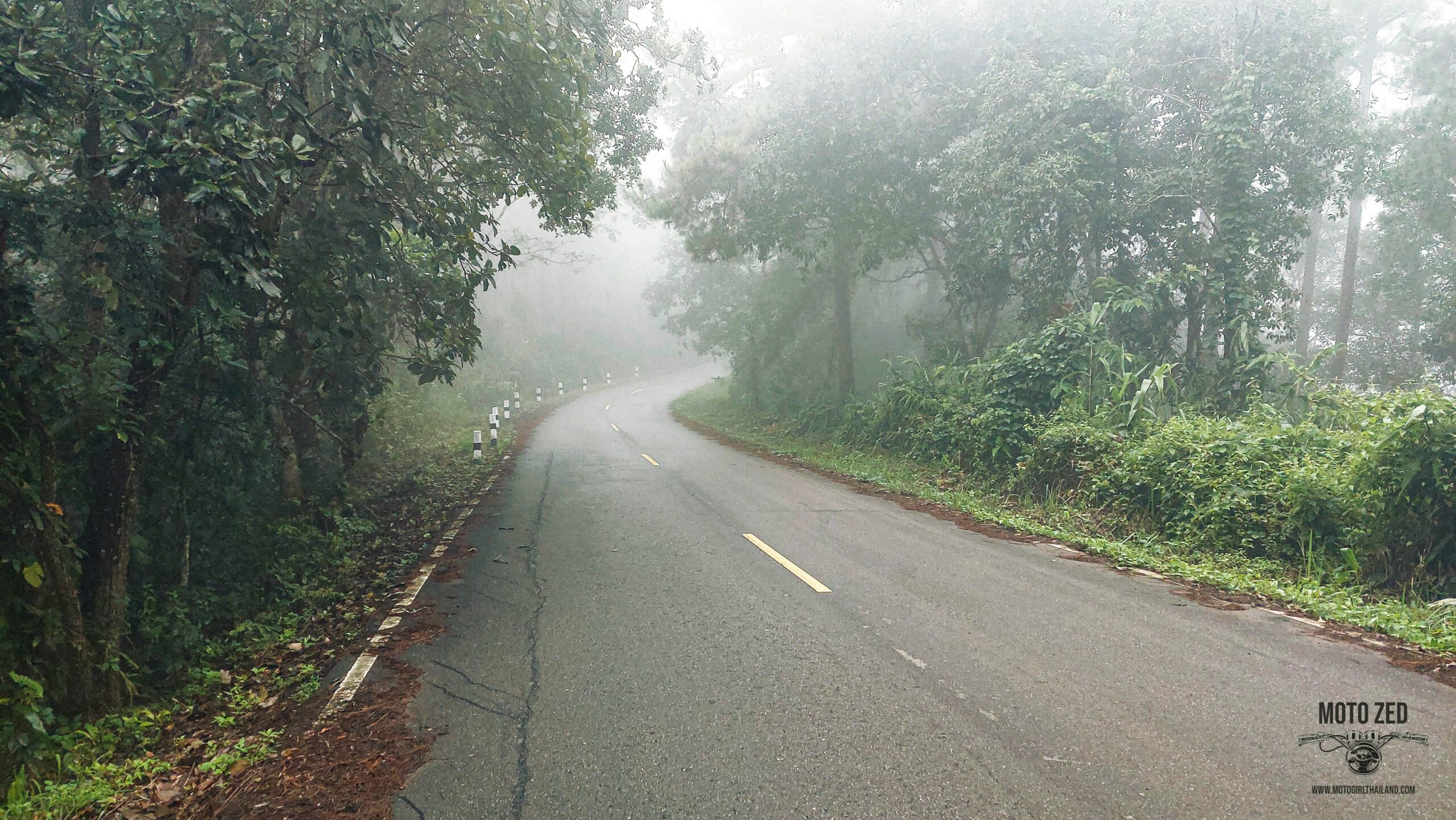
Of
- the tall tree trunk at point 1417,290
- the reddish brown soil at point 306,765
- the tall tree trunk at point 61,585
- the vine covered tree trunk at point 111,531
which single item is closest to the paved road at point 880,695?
the reddish brown soil at point 306,765

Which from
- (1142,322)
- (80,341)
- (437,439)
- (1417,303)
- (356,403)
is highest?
(1417,303)

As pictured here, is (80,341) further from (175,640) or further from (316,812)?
(316,812)

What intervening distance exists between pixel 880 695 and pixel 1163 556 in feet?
15.6

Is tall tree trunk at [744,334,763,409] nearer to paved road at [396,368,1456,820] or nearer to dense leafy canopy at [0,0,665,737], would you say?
dense leafy canopy at [0,0,665,737]

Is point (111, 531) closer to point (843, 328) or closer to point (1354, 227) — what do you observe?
point (843, 328)

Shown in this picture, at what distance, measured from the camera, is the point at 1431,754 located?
351 cm

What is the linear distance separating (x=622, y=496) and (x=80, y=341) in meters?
7.38

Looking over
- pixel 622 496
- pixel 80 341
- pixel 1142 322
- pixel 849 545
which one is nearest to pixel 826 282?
pixel 1142 322

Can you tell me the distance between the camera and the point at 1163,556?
7.53 metres

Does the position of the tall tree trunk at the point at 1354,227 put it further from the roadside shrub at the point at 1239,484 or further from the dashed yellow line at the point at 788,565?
the dashed yellow line at the point at 788,565

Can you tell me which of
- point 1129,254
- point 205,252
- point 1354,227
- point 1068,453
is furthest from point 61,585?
point 1354,227

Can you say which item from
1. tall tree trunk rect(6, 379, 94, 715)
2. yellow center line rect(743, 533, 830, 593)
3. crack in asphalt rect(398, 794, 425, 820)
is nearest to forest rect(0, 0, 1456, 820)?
tall tree trunk rect(6, 379, 94, 715)

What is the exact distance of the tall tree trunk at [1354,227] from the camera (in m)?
23.4

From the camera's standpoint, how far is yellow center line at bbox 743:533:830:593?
6.42 meters
